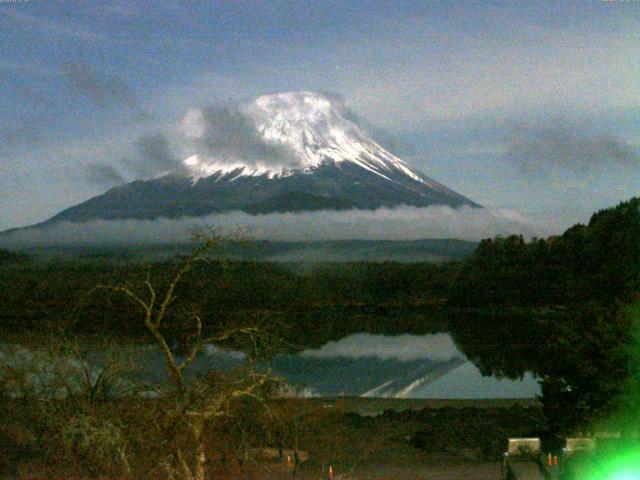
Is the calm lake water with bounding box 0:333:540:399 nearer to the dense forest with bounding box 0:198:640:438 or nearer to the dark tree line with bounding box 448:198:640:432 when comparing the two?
the dark tree line with bounding box 448:198:640:432

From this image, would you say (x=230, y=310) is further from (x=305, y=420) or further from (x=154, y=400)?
(x=154, y=400)

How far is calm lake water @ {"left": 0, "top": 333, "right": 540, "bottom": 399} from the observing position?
A: 25719 mm

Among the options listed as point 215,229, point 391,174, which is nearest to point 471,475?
point 215,229

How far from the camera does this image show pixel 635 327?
1127 centimetres

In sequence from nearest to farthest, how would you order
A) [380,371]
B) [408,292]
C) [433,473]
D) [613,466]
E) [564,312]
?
[613,466], [433,473], [380,371], [564,312], [408,292]

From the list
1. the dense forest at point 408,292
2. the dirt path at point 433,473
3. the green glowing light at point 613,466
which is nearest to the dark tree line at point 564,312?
the dense forest at point 408,292

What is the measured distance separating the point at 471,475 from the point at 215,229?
6018 millimetres

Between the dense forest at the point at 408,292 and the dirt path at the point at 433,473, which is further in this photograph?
the dense forest at the point at 408,292

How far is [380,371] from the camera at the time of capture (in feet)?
110

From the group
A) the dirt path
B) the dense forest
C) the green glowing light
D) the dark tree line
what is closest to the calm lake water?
the dark tree line

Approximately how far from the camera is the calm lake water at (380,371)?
84.4 feet

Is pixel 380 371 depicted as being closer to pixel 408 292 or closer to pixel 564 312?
pixel 564 312

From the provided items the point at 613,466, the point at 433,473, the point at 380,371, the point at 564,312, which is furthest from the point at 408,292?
the point at 613,466

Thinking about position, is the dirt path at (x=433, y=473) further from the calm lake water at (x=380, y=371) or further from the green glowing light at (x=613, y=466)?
the calm lake water at (x=380, y=371)
